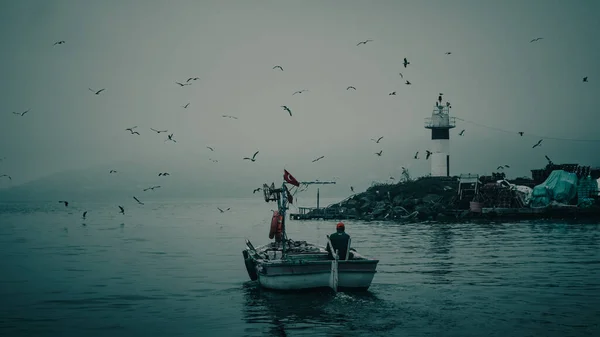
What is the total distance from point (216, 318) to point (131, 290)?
27.1ft

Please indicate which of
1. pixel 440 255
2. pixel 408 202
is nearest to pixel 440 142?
pixel 408 202

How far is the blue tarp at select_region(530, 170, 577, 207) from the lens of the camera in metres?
76.4

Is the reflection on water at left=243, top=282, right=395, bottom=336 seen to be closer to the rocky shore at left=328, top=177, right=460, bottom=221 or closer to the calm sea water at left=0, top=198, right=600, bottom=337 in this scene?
the calm sea water at left=0, top=198, right=600, bottom=337

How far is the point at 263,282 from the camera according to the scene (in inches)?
977

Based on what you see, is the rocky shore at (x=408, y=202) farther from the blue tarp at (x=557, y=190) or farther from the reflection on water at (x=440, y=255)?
the reflection on water at (x=440, y=255)

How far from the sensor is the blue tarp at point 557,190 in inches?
3007

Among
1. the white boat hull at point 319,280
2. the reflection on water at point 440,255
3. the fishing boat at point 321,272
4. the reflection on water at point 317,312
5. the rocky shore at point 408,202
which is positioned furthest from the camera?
the rocky shore at point 408,202

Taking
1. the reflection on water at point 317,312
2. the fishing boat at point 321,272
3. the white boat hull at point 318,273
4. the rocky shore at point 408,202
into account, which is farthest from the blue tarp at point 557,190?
the white boat hull at point 318,273

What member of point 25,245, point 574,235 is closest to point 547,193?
point 574,235

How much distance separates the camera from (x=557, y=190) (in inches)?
3019

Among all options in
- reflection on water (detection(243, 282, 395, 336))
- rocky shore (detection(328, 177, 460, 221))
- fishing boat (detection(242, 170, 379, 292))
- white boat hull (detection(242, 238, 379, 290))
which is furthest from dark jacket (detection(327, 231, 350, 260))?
rocky shore (detection(328, 177, 460, 221))

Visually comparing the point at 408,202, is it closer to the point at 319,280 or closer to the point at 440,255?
the point at 440,255

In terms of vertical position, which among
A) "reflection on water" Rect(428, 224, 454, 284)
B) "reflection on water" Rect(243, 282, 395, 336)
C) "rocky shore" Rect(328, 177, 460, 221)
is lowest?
"reflection on water" Rect(243, 282, 395, 336)

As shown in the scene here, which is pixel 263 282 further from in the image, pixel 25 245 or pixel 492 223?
pixel 492 223
